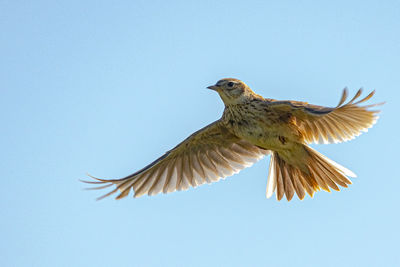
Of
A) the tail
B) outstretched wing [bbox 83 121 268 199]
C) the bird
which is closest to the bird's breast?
the bird

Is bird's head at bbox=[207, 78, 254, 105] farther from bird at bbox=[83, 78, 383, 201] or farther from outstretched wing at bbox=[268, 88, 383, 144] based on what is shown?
outstretched wing at bbox=[268, 88, 383, 144]

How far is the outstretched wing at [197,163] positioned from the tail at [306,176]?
0.59 m

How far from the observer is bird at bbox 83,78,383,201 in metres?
8.99

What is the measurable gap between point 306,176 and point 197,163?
1.76 metres

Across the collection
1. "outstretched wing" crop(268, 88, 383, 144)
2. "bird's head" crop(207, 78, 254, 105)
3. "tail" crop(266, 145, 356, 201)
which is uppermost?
"bird's head" crop(207, 78, 254, 105)

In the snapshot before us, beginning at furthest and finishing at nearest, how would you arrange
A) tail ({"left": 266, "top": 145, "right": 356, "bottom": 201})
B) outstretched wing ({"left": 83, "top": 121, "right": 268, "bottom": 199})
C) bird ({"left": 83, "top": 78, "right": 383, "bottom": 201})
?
outstretched wing ({"left": 83, "top": 121, "right": 268, "bottom": 199}) → tail ({"left": 266, "top": 145, "right": 356, "bottom": 201}) → bird ({"left": 83, "top": 78, "right": 383, "bottom": 201})

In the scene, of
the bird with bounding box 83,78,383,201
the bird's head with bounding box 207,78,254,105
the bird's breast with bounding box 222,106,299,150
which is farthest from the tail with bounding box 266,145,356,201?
the bird's head with bounding box 207,78,254,105

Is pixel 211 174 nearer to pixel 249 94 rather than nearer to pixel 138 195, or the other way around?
pixel 138 195

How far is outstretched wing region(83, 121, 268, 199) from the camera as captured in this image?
10.2 meters

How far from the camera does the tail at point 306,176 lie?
936 cm

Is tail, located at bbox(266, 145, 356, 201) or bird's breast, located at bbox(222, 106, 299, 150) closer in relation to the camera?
bird's breast, located at bbox(222, 106, 299, 150)

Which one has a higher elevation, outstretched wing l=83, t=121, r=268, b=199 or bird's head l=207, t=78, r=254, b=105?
bird's head l=207, t=78, r=254, b=105

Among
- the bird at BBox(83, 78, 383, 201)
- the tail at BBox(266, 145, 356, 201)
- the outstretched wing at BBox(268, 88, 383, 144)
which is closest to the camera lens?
the outstretched wing at BBox(268, 88, 383, 144)

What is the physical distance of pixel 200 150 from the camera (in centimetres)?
1047
